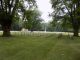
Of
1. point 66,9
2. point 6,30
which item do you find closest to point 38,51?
point 6,30

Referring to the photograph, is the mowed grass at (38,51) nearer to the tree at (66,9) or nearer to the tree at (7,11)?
the tree at (7,11)

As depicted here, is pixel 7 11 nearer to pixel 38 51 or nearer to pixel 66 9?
pixel 66 9

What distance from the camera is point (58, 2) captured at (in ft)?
163

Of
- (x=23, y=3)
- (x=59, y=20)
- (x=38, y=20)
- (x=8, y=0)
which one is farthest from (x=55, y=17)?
(x=38, y=20)

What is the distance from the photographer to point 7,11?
41469 millimetres

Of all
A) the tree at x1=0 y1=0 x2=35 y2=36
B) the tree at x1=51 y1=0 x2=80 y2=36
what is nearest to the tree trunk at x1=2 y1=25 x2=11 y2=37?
the tree at x1=0 y1=0 x2=35 y2=36

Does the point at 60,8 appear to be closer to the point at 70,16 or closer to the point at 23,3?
the point at 70,16

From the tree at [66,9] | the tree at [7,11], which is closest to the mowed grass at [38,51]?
the tree at [7,11]

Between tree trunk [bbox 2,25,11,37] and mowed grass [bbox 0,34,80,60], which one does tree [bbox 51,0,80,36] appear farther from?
mowed grass [bbox 0,34,80,60]

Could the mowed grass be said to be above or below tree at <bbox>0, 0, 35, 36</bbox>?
below

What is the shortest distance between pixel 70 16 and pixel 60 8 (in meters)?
3.01

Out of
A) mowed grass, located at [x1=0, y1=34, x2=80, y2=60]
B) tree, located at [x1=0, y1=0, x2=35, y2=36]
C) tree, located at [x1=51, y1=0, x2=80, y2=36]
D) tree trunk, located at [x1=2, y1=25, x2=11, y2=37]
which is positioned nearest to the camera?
mowed grass, located at [x1=0, y1=34, x2=80, y2=60]

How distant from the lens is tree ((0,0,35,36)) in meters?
39.6

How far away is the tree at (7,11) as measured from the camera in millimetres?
39581
